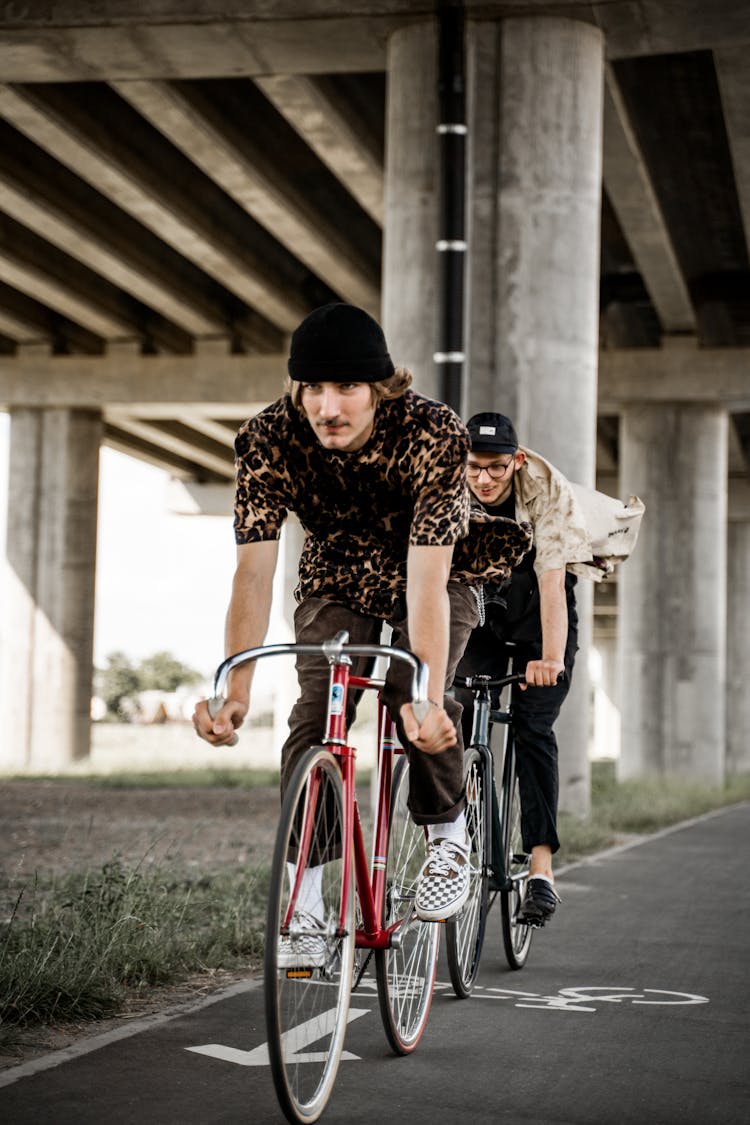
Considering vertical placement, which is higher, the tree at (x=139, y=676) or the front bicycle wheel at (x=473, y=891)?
the tree at (x=139, y=676)

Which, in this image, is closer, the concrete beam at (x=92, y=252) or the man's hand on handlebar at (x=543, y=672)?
the man's hand on handlebar at (x=543, y=672)

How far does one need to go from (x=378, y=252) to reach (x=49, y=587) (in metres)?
10.6

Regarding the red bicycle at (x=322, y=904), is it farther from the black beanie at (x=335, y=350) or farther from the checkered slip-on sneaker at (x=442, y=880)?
the black beanie at (x=335, y=350)

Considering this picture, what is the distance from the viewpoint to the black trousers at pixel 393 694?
14.7ft

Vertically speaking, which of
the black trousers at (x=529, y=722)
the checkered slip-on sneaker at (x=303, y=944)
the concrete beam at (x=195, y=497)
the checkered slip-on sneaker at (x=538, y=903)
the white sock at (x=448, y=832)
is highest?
the concrete beam at (x=195, y=497)

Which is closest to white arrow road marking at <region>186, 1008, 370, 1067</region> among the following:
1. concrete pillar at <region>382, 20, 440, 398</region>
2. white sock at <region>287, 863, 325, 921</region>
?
white sock at <region>287, 863, 325, 921</region>

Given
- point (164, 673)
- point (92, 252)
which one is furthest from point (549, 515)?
point (164, 673)

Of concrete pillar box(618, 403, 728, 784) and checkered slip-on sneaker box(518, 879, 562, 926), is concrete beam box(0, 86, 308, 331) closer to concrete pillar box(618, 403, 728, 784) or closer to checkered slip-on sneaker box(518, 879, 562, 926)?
concrete pillar box(618, 403, 728, 784)

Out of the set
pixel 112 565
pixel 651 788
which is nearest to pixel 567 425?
pixel 651 788

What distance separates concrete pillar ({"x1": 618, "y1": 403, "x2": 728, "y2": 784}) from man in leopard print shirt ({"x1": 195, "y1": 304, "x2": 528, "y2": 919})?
86.3ft

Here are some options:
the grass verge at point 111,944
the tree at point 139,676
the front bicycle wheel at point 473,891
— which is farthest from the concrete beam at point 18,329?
the tree at point 139,676

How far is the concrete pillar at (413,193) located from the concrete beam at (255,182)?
17.0 ft

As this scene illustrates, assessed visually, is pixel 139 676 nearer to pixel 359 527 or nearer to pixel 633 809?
pixel 633 809

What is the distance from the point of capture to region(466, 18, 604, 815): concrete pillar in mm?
14062
